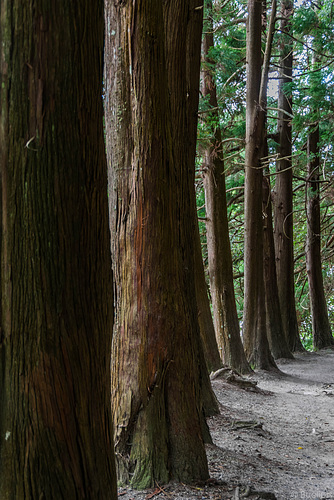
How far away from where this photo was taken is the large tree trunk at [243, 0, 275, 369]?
13141mm

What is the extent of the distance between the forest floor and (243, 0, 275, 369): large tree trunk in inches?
39.9

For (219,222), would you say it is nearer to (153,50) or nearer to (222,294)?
(222,294)

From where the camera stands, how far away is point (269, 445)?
22.6ft

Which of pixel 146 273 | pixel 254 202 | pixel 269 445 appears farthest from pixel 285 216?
pixel 146 273

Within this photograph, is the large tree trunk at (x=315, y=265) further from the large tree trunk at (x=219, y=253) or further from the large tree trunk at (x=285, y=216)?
the large tree trunk at (x=219, y=253)

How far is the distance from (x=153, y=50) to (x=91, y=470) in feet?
11.7

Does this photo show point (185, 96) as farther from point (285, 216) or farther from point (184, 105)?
point (285, 216)

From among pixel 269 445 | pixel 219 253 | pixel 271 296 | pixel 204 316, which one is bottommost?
pixel 269 445

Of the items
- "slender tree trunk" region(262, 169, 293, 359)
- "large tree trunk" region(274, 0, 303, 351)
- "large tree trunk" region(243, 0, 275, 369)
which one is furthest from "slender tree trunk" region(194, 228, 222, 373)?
"large tree trunk" region(274, 0, 303, 351)

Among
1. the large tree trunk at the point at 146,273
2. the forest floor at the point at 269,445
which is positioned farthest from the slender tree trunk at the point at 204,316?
the large tree trunk at the point at 146,273

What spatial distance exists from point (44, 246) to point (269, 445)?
5204mm

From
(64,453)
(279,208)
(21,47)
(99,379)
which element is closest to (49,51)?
(21,47)

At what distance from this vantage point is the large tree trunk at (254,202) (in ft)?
43.1

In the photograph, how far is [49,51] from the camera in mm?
2693
